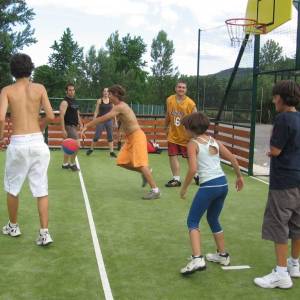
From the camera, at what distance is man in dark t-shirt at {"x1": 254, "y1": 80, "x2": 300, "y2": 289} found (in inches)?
156

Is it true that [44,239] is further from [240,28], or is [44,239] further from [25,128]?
[240,28]

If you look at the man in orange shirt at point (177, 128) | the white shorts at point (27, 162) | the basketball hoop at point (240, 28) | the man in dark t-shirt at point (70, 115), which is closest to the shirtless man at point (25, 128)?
the white shorts at point (27, 162)

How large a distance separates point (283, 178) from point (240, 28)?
773cm

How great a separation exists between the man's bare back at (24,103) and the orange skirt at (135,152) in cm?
267

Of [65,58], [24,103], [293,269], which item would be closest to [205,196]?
[293,269]

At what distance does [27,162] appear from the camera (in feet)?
16.3

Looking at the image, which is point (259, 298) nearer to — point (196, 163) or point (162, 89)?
point (196, 163)

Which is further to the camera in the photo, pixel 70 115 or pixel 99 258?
pixel 70 115

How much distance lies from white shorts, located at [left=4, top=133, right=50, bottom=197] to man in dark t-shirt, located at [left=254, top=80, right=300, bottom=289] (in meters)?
2.30

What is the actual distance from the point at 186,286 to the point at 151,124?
1127 centimetres

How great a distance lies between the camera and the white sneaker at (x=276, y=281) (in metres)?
4.14

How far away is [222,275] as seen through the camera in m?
4.46

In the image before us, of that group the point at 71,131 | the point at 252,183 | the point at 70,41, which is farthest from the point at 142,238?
the point at 70,41

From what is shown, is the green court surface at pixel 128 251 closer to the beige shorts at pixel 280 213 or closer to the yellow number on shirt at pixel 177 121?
the beige shorts at pixel 280 213
